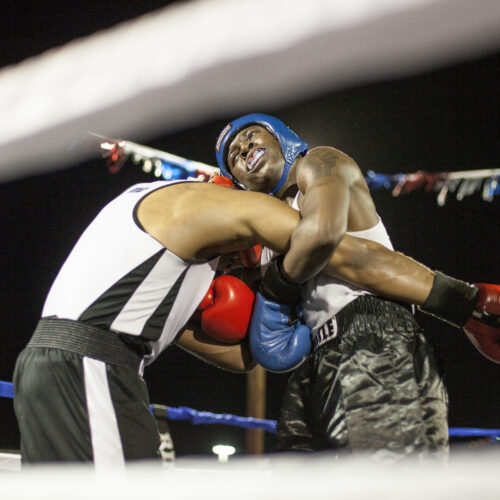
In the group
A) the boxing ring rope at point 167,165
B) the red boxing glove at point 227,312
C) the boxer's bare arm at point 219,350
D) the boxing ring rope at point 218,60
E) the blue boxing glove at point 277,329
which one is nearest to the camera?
the boxing ring rope at point 218,60

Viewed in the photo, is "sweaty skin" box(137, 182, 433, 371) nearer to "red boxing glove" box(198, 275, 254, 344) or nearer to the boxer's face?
"red boxing glove" box(198, 275, 254, 344)

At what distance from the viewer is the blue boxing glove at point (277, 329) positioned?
1.56 meters

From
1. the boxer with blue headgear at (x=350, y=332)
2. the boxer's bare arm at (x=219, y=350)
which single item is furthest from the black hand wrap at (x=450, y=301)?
the boxer's bare arm at (x=219, y=350)

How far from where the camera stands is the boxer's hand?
158 centimetres

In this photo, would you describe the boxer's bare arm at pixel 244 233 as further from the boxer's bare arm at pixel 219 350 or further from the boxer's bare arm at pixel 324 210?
the boxer's bare arm at pixel 219 350

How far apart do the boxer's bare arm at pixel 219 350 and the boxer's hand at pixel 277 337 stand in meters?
0.22

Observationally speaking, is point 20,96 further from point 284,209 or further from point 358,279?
point 358,279

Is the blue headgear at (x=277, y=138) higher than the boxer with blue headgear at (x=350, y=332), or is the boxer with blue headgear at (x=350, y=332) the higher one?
the blue headgear at (x=277, y=138)

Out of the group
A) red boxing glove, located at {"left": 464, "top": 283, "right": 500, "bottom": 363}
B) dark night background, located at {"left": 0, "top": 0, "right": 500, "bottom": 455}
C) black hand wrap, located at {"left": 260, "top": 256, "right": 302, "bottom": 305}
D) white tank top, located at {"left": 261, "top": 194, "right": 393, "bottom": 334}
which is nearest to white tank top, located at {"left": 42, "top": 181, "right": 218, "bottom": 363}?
black hand wrap, located at {"left": 260, "top": 256, "right": 302, "bottom": 305}

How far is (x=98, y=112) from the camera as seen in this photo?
103 centimetres

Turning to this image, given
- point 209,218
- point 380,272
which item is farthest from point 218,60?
point 380,272

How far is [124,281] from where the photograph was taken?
132 cm

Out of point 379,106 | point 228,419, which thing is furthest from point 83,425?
point 379,106

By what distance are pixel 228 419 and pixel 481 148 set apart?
5160 millimetres
